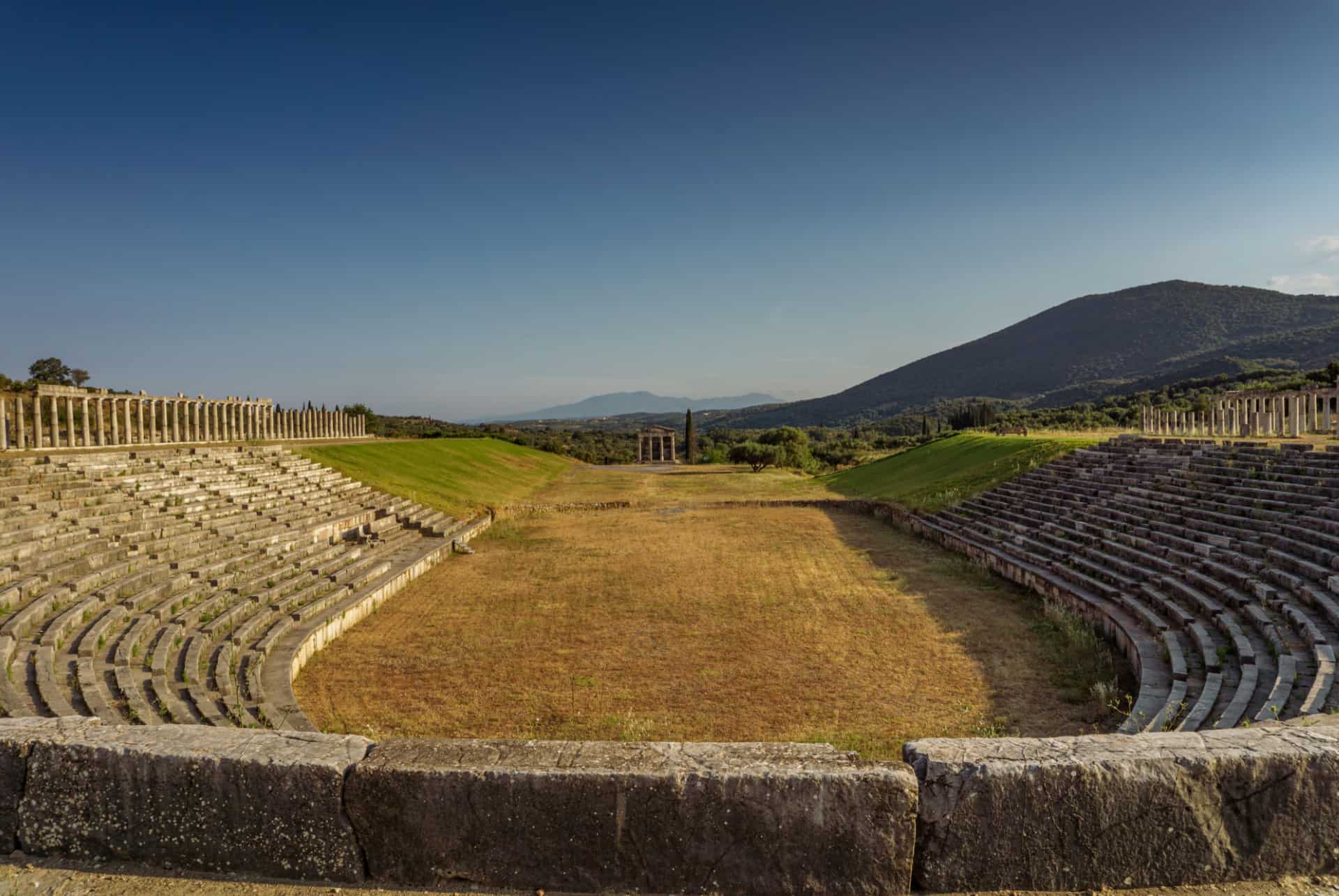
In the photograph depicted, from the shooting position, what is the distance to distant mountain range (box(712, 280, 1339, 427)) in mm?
130250

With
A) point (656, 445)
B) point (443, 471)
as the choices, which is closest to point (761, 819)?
point (443, 471)

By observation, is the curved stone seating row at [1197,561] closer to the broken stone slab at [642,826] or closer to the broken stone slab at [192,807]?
the broken stone slab at [642,826]

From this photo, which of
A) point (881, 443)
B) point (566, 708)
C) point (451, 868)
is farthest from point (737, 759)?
point (881, 443)

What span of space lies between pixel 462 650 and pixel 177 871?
1012 cm

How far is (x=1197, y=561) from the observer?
13641 mm

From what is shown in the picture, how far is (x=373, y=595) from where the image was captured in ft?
53.3

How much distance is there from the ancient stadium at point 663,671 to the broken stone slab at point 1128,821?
0.6 inches

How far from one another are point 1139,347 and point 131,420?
199253 mm

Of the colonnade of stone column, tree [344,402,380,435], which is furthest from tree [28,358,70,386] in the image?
the colonnade of stone column

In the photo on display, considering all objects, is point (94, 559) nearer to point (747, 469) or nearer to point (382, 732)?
point (382, 732)

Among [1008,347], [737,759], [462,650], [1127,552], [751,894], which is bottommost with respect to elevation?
[462,650]

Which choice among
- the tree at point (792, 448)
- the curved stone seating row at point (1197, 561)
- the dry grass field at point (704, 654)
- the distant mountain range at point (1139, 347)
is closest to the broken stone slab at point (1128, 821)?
the curved stone seating row at point (1197, 561)

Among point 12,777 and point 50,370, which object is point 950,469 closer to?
point 12,777

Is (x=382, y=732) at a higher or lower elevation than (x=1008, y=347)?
lower
